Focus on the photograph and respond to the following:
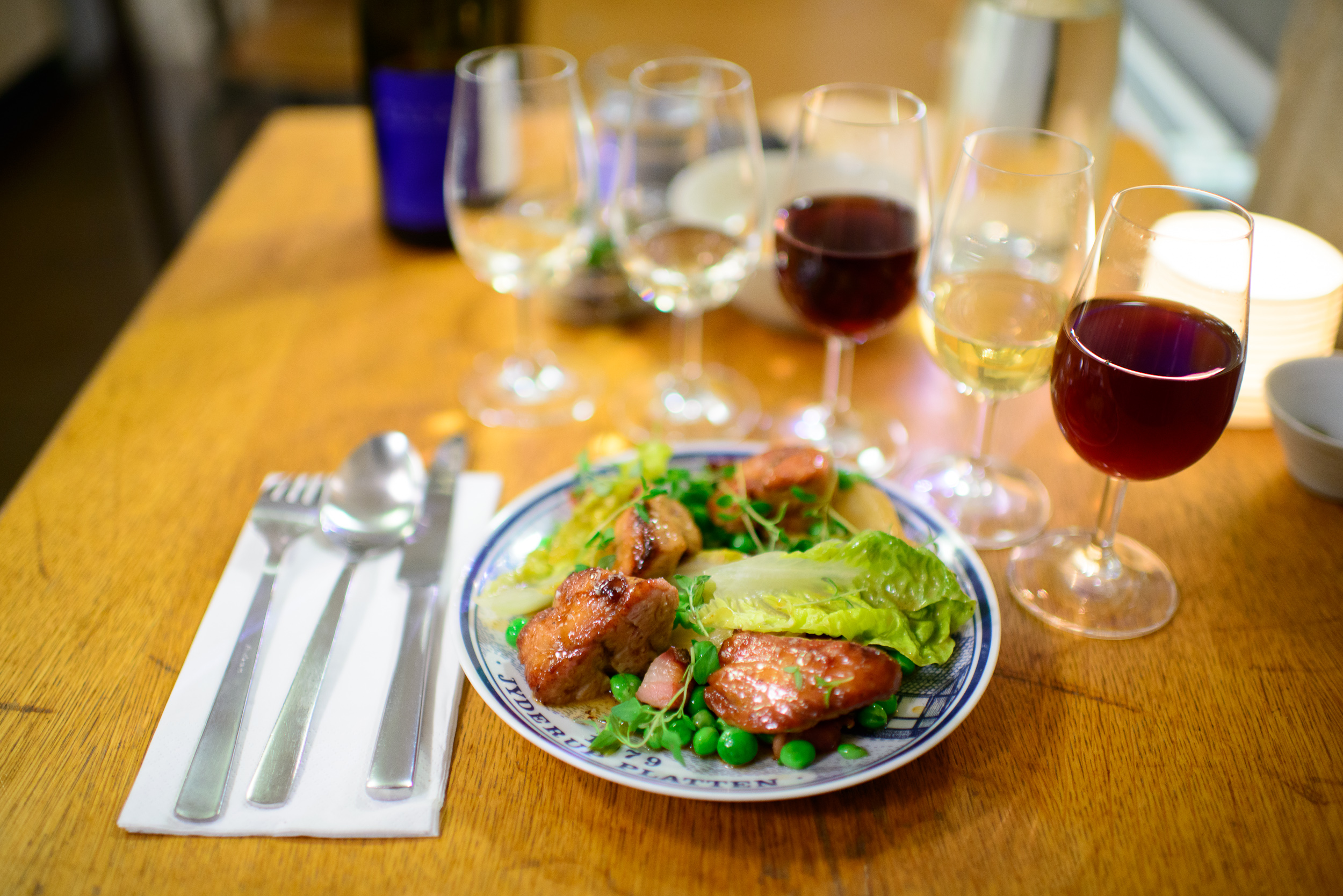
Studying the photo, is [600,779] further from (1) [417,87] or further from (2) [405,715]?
(1) [417,87]

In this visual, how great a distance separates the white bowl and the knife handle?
3.20 feet

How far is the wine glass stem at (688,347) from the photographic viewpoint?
1407mm

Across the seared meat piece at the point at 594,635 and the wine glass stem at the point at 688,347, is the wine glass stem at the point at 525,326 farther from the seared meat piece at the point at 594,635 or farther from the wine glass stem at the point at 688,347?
the seared meat piece at the point at 594,635

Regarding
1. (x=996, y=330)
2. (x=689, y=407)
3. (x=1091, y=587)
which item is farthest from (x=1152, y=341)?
(x=689, y=407)

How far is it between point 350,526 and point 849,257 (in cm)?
62

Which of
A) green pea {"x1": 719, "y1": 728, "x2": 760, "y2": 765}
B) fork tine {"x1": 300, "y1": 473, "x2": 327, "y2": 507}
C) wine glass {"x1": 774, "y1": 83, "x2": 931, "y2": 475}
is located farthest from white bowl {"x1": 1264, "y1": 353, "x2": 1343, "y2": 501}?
fork tine {"x1": 300, "y1": 473, "x2": 327, "y2": 507}

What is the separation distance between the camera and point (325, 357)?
1434 millimetres

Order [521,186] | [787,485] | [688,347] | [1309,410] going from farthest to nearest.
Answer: [688,347] → [521,186] → [1309,410] → [787,485]

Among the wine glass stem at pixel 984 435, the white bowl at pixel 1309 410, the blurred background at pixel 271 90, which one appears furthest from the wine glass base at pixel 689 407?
the blurred background at pixel 271 90

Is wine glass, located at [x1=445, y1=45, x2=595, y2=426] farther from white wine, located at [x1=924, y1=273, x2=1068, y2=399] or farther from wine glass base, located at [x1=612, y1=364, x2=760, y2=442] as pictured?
white wine, located at [x1=924, y1=273, x2=1068, y2=399]

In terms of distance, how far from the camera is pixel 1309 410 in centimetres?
119

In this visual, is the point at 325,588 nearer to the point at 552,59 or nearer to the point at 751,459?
the point at 751,459

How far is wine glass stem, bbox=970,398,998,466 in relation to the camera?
115cm

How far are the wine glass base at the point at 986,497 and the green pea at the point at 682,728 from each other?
18.0 inches
